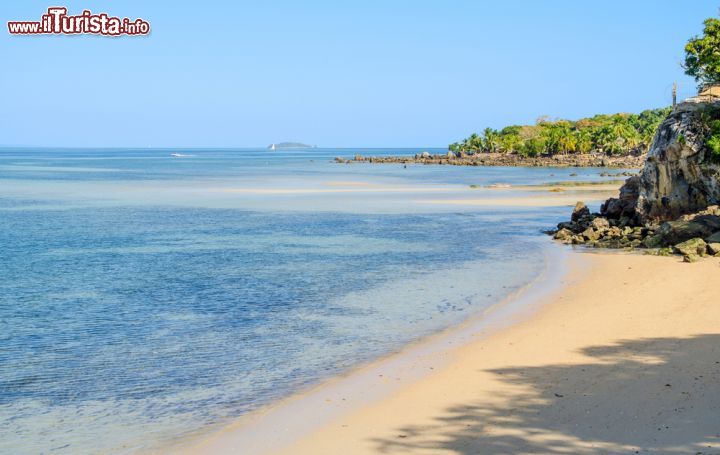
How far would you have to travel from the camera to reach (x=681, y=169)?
32406 millimetres

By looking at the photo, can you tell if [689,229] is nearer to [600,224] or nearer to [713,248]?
[713,248]

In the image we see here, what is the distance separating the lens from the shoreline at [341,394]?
10.6 m

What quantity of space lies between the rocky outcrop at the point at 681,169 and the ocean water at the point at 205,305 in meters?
5.35

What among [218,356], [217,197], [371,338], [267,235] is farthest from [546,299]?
[217,197]

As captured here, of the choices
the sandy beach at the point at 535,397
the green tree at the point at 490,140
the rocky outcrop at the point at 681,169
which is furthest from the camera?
the green tree at the point at 490,140

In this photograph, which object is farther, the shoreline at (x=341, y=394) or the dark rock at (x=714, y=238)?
the dark rock at (x=714, y=238)

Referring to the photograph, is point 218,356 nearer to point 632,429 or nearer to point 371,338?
point 371,338

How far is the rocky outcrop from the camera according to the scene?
31203 mm

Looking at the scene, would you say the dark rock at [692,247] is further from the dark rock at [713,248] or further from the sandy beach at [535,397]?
the sandy beach at [535,397]

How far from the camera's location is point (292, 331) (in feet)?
56.7

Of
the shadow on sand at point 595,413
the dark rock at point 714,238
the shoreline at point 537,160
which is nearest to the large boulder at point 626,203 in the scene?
the dark rock at point 714,238

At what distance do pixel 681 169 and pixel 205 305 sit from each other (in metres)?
21.7

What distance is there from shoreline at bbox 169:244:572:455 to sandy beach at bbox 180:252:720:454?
0.04 meters

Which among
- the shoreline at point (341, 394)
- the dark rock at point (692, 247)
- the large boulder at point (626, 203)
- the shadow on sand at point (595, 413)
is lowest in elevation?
the shoreline at point (341, 394)
